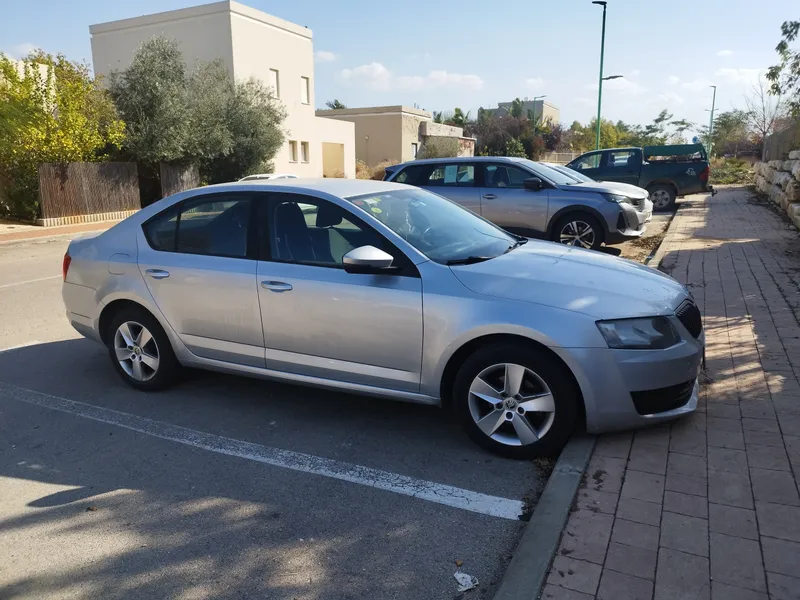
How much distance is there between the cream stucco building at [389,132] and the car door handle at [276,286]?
40735 millimetres

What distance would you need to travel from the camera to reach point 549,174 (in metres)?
10.8

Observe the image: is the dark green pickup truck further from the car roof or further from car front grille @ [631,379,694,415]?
car front grille @ [631,379,694,415]

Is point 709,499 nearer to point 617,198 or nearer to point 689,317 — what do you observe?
point 689,317

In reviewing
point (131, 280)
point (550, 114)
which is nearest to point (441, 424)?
point (131, 280)

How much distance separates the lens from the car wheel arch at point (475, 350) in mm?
3695

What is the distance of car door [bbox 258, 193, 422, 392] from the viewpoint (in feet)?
13.1

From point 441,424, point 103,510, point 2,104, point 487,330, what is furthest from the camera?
point 2,104

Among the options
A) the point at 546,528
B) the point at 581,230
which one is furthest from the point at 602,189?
the point at 546,528

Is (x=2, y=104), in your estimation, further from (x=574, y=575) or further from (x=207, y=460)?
(x=574, y=575)

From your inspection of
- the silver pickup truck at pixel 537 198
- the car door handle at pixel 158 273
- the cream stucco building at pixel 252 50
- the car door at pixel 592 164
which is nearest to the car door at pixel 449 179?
the silver pickup truck at pixel 537 198

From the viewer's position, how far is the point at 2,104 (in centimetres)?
1788

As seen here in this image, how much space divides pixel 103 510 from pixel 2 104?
18.6 meters

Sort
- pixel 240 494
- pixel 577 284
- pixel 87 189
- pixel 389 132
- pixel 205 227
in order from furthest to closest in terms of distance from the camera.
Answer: pixel 389 132 → pixel 87 189 → pixel 205 227 → pixel 577 284 → pixel 240 494

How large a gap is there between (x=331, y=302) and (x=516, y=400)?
1.34 metres
